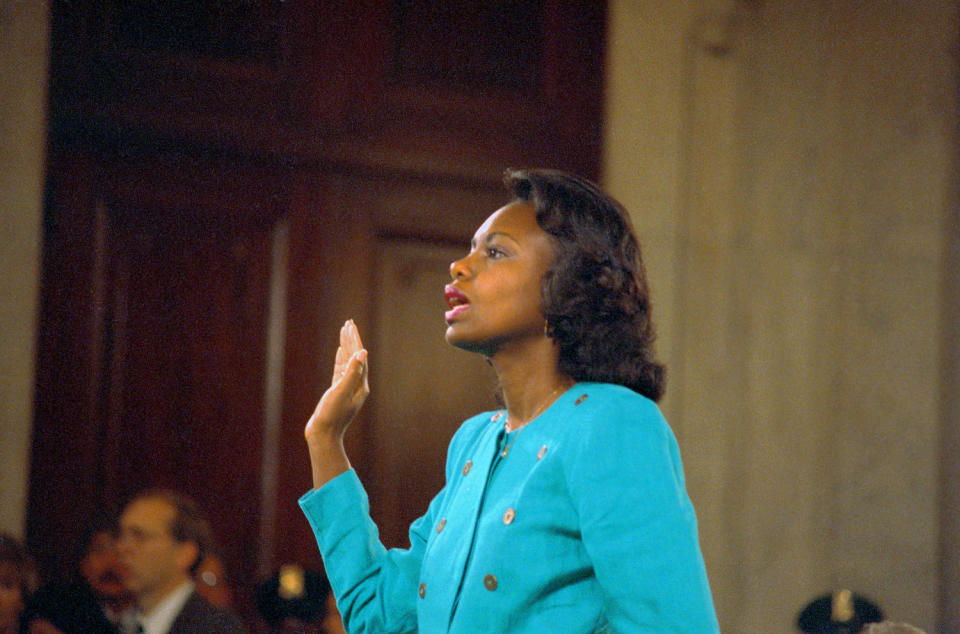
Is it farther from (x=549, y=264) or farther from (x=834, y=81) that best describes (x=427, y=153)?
(x=549, y=264)

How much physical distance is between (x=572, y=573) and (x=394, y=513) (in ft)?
8.33

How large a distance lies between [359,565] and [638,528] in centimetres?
52

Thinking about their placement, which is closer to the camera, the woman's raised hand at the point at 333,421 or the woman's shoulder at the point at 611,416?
the woman's shoulder at the point at 611,416

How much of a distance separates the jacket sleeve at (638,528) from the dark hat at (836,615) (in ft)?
6.78

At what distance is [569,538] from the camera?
1.53m

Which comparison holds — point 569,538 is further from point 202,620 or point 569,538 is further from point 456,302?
point 202,620

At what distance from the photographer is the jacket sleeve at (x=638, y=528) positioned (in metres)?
1.42

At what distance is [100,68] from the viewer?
3744 millimetres

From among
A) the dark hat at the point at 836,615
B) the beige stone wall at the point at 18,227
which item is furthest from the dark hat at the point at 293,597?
the dark hat at the point at 836,615

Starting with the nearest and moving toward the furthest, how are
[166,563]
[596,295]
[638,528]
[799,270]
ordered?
1. [638,528]
2. [596,295]
3. [166,563]
4. [799,270]

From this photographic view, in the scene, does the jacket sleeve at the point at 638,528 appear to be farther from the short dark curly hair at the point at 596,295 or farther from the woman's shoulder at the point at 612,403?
the short dark curly hair at the point at 596,295

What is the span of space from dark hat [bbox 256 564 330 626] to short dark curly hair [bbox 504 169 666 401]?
1.80 metres

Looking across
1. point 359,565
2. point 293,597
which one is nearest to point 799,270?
point 293,597

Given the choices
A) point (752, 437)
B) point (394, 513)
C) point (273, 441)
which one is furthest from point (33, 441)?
point (752, 437)
